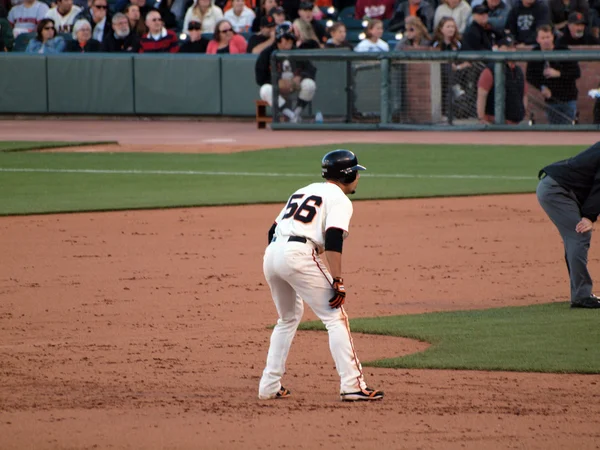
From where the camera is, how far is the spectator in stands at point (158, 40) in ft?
80.5

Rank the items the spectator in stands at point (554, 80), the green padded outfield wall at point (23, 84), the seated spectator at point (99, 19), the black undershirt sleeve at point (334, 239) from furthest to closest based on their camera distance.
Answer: the seated spectator at point (99, 19)
the green padded outfield wall at point (23, 84)
the spectator in stands at point (554, 80)
the black undershirt sleeve at point (334, 239)

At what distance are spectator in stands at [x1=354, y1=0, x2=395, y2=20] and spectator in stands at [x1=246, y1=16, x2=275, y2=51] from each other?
2205 mm

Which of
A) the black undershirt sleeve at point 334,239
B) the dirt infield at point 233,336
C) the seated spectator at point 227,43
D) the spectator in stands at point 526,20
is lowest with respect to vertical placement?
the dirt infield at point 233,336

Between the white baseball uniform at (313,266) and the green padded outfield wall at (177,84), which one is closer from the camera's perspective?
the white baseball uniform at (313,266)

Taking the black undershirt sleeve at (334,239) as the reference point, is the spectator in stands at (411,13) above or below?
above

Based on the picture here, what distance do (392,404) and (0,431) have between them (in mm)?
1933

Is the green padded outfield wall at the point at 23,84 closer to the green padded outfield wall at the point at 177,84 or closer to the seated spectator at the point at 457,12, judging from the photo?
the green padded outfield wall at the point at 177,84

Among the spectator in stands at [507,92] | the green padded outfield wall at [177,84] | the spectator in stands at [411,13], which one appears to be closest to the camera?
the spectator in stands at [507,92]

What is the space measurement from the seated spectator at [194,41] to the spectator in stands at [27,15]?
4.26 metres

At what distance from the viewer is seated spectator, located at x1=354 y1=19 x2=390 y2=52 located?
71.4 feet

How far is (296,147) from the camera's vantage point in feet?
65.6

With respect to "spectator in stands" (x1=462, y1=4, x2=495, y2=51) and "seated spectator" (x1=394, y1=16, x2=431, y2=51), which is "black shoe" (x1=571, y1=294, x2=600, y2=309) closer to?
"spectator in stands" (x1=462, y1=4, x2=495, y2=51)

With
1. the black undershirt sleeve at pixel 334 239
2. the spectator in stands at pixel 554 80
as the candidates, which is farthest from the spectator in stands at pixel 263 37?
the black undershirt sleeve at pixel 334 239

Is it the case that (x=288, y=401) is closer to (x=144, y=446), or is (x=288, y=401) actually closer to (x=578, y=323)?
(x=144, y=446)
